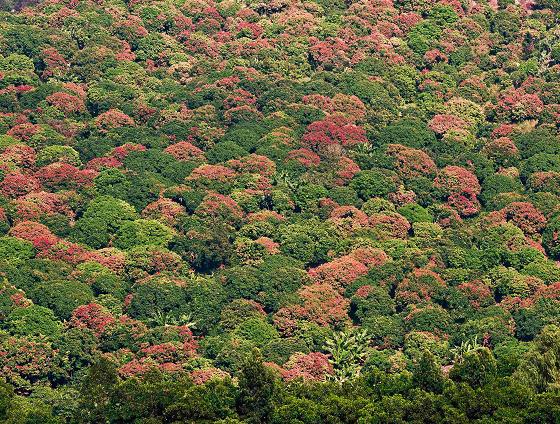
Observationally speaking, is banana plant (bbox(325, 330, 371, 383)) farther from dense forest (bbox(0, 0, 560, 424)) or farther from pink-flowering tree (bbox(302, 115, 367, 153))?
pink-flowering tree (bbox(302, 115, 367, 153))

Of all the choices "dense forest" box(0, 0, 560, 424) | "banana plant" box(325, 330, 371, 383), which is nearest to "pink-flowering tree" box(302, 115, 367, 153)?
"dense forest" box(0, 0, 560, 424)

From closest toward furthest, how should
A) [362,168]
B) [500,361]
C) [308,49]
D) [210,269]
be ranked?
[500,361] → [210,269] → [362,168] → [308,49]

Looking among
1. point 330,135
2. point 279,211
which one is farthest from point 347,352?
point 330,135

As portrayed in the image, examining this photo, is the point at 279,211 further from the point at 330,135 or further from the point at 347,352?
the point at 347,352

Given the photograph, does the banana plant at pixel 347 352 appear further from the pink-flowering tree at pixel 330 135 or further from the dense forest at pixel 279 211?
the pink-flowering tree at pixel 330 135

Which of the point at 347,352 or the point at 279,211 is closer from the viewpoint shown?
the point at 347,352

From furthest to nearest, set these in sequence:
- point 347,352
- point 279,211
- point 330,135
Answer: point 330,135 < point 279,211 < point 347,352

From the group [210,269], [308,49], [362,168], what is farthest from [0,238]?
[308,49]

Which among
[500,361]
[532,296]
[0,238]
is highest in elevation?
[500,361]

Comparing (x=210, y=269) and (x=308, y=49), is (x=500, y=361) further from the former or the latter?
(x=308, y=49)
